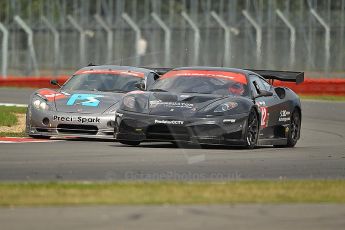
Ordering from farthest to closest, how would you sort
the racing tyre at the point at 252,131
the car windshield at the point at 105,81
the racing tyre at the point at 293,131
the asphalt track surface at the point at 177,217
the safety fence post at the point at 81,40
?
the safety fence post at the point at 81,40, the car windshield at the point at 105,81, the racing tyre at the point at 293,131, the racing tyre at the point at 252,131, the asphalt track surface at the point at 177,217

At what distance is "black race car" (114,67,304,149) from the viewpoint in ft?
46.6

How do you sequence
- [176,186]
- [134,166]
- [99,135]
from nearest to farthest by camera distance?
1. [176,186]
2. [134,166]
3. [99,135]

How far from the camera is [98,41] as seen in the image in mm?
41625

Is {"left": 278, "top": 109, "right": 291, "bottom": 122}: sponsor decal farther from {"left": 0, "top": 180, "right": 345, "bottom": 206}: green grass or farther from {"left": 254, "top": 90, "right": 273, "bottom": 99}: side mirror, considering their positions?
{"left": 0, "top": 180, "right": 345, "bottom": 206}: green grass

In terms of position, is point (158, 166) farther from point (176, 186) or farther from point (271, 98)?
point (271, 98)

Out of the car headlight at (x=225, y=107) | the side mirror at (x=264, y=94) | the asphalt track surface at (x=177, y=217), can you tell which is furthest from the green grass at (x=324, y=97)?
the asphalt track surface at (x=177, y=217)

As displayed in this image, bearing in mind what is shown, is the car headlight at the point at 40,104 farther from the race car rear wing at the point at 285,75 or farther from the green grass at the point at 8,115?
the race car rear wing at the point at 285,75

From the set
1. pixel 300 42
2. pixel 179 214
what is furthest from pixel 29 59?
pixel 179 214

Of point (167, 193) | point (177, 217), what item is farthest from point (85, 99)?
point (177, 217)

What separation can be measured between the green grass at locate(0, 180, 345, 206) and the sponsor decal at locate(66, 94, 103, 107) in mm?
6217

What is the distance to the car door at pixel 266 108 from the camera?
15.3m

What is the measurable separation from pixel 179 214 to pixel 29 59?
35252mm

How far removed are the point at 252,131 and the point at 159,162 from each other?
9.02ft

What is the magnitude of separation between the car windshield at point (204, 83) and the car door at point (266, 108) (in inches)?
8.6
